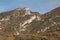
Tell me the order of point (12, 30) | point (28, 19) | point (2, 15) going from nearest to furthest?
point (12, 30) → point (28, 19) → point (2, 15)

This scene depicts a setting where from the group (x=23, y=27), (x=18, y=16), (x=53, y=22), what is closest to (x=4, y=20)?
(x=18, y=16)

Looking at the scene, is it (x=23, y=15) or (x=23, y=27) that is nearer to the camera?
(x=23, y=27)

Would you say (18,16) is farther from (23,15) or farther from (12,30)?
(12,30)

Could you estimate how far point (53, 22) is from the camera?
137625 mm

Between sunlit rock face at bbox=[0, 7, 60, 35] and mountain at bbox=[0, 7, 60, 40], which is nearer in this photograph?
mountain at bbox=[0, 7, 60, 40]

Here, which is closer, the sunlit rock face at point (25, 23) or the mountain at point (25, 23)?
the mountain at point (25, 23)

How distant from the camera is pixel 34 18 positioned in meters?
156

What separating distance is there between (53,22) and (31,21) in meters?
18.6

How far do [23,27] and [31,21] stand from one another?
42.8 ft

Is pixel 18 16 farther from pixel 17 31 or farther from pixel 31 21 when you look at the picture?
pixel 17 31

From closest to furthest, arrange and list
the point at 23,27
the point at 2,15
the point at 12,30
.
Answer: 1. the point at 12,30
2. the point at 23,27
3. the point at 2,15

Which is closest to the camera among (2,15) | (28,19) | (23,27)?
(23,27)

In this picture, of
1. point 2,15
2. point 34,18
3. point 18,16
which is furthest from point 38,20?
point 2,15

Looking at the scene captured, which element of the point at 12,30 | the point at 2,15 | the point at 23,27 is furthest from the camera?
the point at 2,15
